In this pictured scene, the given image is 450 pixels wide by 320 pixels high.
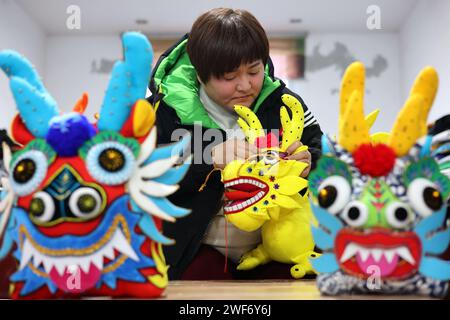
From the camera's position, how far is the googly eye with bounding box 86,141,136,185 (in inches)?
27.0

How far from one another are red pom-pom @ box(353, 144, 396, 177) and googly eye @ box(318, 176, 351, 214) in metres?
0.03

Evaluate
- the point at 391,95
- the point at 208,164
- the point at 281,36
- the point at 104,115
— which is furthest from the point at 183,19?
the point at 104,115

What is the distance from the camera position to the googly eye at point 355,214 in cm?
67

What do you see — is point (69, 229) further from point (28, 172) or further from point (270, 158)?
point (270, 158)

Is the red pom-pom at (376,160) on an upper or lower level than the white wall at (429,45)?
lower

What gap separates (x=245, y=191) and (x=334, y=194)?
310 mm

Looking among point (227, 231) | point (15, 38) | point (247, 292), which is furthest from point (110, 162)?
point (15, 38)

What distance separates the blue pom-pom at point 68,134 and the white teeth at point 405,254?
0.41 meters

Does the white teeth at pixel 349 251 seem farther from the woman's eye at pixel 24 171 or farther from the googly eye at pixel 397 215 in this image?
the woman's eye at pixel 24 171

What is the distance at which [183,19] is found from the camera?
4.53 m

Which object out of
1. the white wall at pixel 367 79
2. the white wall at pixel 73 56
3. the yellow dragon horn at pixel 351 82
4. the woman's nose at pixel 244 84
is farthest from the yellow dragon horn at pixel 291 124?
the white wall at pixel 73 56

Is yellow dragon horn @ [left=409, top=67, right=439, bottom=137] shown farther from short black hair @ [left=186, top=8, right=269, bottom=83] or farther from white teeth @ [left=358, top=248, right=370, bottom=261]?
short black hair @ [left=186, top=8, right=269, bottom=83]

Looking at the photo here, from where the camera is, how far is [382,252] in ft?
2.20
